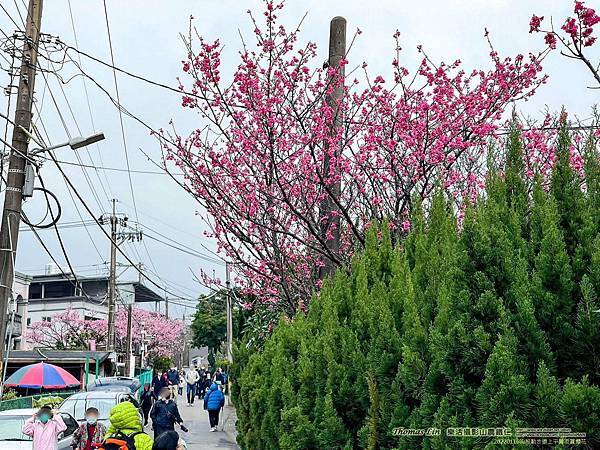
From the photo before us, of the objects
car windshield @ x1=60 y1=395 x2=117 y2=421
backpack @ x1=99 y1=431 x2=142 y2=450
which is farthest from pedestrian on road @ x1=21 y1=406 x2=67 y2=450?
car windshield @ x1=60 y1=395 x2=117 y2=421

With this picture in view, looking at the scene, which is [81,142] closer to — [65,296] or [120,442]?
[120,442]

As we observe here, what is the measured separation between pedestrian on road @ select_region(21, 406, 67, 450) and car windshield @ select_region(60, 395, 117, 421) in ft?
18.5

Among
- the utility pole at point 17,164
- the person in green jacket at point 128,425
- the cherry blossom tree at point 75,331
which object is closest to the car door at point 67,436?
the utility pole at point 17,164

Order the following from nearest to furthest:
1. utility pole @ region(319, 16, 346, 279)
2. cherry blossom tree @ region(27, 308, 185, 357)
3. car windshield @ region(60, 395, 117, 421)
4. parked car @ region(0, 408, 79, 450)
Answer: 1. utility pole @ region(319, 16, 346, 279)
2. parked car @ region(0, 408, 79, 450)
3. car windshield @ region(60, 395, 117, 421)
4. cherry blossom tree @ region(27, 308, 185, 357)

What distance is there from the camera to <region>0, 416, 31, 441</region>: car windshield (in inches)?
447

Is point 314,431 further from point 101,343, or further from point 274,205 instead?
point 101,343

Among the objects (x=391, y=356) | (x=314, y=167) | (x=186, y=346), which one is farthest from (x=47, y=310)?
(x=391, y=356)

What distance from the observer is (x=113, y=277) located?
37.3m

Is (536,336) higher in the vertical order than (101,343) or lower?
lower

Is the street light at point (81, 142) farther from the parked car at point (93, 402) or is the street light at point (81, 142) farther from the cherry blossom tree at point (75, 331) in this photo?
the cherry blossom tree at point (75, 331)

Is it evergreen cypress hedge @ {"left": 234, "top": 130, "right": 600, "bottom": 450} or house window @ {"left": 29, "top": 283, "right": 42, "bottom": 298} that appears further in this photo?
house window @ {"left": 29, "top": 283, "right": 42, "bottom": 298}

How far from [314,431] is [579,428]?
2784 millimetres

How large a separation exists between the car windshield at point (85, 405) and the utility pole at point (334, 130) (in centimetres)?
864

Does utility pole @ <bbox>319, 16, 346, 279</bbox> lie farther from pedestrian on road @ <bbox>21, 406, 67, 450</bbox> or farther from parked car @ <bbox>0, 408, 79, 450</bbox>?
parked car @ <bbox>0, 408, 79, 450</bbox>
